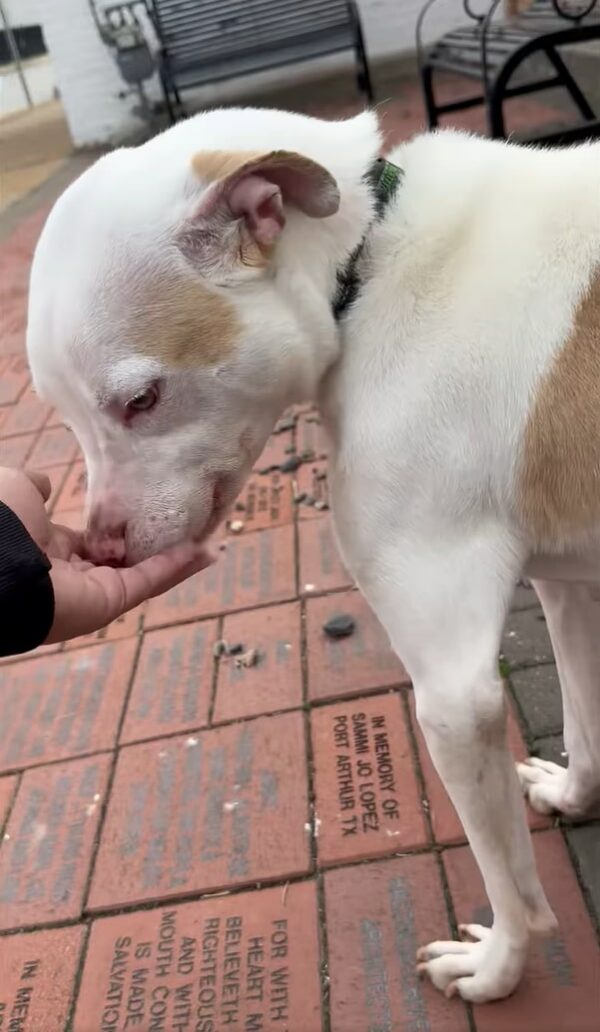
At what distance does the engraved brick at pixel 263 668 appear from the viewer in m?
2.72

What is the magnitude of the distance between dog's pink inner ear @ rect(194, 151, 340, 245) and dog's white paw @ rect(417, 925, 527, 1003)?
4.46 ft

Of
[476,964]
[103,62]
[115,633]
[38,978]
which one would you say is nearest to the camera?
[476,964]

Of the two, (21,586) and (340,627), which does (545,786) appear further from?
(21,586)

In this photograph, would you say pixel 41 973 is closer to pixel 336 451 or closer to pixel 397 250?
pixel 336 451

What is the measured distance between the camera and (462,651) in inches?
59.3

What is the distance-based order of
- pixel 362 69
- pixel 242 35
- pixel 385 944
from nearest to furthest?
1. pixel 385 944
2. pixel 242 35
3. pixel 362 69

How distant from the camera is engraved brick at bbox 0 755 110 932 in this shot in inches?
91.0

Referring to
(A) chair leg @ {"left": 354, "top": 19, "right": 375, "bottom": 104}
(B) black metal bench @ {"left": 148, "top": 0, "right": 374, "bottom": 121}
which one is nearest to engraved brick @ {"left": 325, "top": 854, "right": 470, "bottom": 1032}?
(B) black metal bench @ {"left": 148, "top": 0, "right": 374, "bottom": 121}

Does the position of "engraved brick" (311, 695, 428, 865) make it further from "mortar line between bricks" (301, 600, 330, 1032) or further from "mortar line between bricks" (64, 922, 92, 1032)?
"mortar line between bricks" (64, 922, 92, 1032)

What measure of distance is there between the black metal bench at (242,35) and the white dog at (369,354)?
739cm

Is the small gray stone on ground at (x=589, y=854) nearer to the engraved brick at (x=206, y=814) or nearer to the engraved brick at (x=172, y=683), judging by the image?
the engraved brick at (x=206, y=814)

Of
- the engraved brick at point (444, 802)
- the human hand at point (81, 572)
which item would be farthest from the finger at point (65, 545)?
the engraved brick at point (444, 802)

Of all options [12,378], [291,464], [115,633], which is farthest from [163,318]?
[12,378]

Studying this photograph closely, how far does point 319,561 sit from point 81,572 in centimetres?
160
